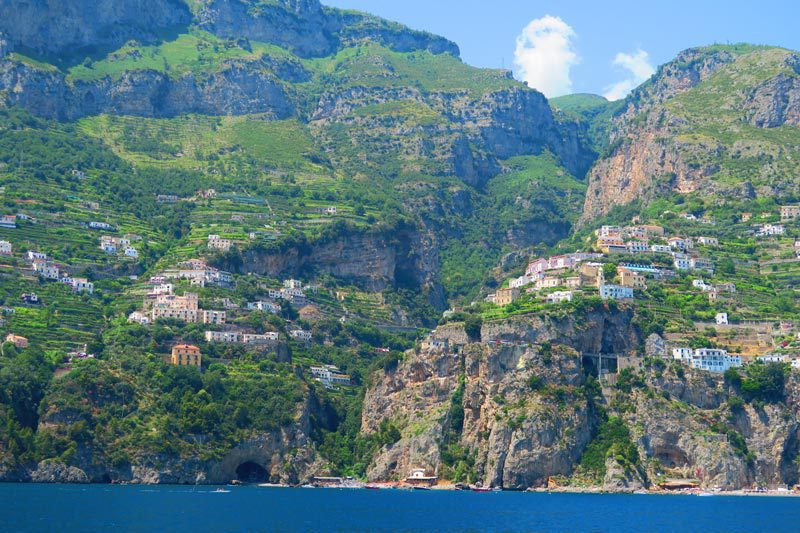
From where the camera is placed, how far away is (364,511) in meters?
113

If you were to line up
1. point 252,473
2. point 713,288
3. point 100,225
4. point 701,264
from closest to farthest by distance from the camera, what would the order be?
point 252,473, point 713,288, point 701,264, point 100,225

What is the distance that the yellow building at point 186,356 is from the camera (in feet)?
511

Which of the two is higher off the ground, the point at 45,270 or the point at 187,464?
the point at 45,270

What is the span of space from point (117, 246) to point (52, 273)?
58.7ft

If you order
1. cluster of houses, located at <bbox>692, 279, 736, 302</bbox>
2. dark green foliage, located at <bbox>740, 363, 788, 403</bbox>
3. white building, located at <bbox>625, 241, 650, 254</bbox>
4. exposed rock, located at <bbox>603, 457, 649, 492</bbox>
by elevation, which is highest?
white building, located at <bbox>625, 241, 650, 254</bbox>

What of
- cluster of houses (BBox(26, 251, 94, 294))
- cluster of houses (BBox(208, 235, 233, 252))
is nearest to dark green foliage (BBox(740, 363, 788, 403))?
cluster of houses (BBox(208, 235, 233, 252))

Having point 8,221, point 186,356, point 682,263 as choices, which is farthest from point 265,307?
point 682,263

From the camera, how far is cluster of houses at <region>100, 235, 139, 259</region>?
18812 centimetres

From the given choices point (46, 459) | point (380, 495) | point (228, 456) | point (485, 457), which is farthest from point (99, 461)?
point (485, 457)

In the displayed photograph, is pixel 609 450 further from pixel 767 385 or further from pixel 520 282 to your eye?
pixel 520 282

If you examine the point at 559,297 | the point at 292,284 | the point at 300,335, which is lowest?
the point at 300,335

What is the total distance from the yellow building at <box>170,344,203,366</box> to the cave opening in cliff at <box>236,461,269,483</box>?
13.2 m

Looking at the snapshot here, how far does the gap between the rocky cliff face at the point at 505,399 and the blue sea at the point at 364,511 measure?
6155 mm

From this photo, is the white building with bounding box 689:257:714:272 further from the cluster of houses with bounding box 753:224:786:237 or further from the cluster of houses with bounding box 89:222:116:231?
the cluster of houses with bounding box 89:222:116:231
